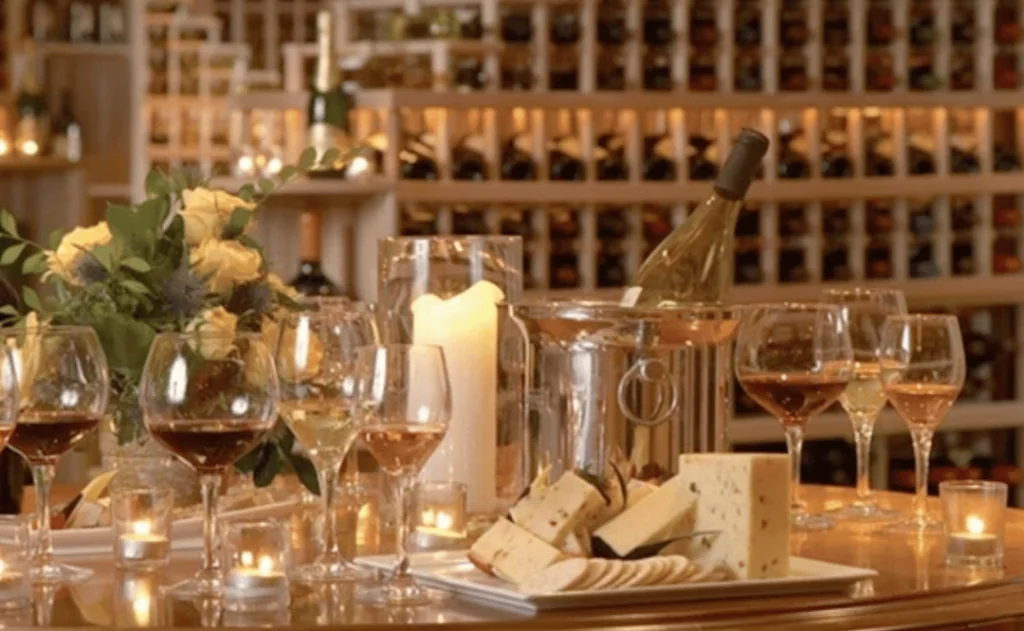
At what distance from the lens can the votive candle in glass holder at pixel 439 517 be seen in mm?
1760

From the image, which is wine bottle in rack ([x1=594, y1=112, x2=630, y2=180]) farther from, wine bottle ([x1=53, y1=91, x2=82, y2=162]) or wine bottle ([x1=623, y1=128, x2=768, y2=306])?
wine bottle ([x1=623, y1=128, x2=768, y2=306])

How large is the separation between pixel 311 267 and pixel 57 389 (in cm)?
347

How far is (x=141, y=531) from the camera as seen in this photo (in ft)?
5.55

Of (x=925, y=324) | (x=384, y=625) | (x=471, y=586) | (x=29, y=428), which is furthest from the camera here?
(x=925, y=324)

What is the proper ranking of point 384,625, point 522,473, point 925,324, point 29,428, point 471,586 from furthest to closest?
point 925,324 → point 522,473 → point 29,428 → point 471,586 → point 384,625

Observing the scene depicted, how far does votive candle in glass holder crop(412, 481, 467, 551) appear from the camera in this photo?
5.77ft

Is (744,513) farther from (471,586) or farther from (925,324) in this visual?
(925,324)

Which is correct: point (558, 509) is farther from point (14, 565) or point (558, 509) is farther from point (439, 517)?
point (14, 565)

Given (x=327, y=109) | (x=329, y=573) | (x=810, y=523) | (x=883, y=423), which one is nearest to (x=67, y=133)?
(x=327, y=109)

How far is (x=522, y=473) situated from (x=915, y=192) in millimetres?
4263

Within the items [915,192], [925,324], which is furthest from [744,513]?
[915,192]

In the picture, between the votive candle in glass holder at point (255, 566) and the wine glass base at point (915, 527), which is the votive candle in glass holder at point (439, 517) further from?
the wine glass base at point (915, 527)

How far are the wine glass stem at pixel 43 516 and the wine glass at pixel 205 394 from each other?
0.14m

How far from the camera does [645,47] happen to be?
5.73 m
